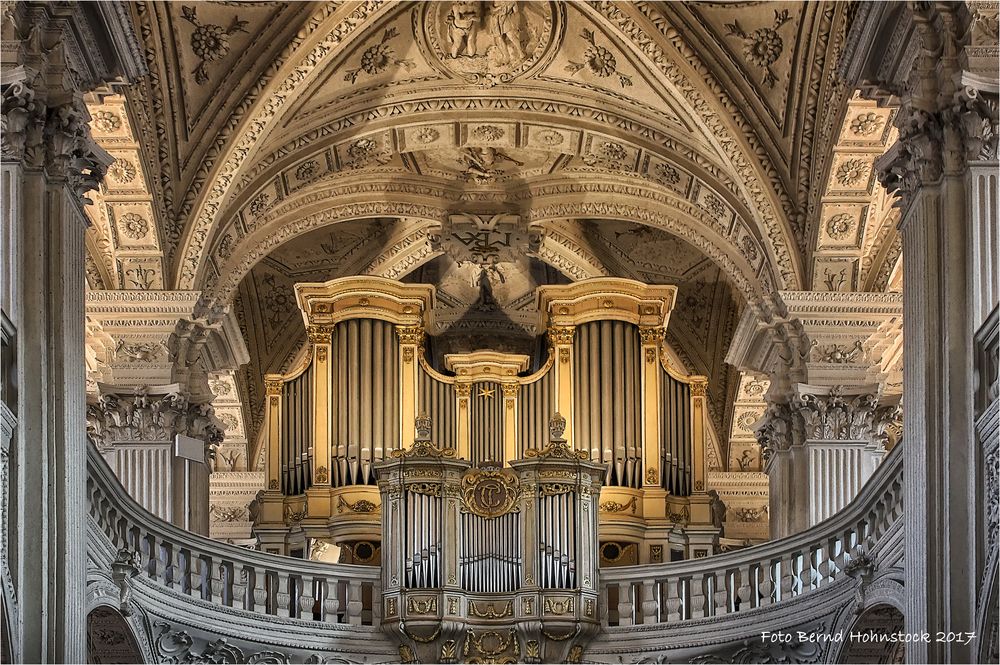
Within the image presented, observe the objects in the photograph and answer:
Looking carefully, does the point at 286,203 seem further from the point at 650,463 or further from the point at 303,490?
the point at 650,463

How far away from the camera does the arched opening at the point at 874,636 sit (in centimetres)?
1702

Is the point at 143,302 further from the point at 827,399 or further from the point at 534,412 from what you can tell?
the point at 827,399

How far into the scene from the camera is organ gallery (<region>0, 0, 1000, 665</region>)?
14.9 meters

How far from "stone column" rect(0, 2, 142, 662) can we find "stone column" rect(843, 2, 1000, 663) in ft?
18.2

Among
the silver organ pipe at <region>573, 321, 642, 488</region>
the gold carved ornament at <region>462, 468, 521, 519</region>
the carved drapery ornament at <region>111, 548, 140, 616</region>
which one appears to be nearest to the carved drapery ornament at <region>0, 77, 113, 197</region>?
the carved drapery ornament at <region>111, 548, 140, 616</region>

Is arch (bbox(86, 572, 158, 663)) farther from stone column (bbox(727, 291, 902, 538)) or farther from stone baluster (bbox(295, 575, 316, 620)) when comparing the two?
stone column (bbox(727, 291, 902, 538))

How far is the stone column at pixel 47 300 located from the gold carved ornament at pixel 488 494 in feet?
17.7

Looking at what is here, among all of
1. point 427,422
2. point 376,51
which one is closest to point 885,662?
point 427,422

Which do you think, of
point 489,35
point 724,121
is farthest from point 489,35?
point 724,121

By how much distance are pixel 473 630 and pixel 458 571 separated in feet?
1.82

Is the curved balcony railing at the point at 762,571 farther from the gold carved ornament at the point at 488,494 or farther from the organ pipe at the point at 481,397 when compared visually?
the organ pipe at the point at 481,397

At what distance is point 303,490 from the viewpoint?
75.7 ft

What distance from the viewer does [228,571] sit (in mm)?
18625

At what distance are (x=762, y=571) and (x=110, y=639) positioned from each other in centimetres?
543
